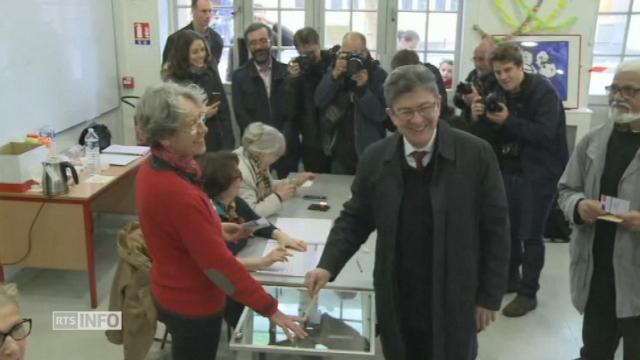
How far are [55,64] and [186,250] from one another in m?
2.93

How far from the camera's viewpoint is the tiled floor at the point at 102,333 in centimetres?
322

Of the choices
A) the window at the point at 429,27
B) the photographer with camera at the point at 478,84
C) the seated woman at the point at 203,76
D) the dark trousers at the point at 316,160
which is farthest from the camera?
the window at the point at 429,27

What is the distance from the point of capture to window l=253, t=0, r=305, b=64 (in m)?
5.49

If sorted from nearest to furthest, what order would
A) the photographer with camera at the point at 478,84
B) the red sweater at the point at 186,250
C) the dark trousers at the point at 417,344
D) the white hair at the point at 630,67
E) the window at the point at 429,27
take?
the red sweater at the point at 186,250, the dark trousers at the point at 417,344, the white hair at the point at 630,67, the photographer with camera at the point at 478,84, the window at the point at 429,27

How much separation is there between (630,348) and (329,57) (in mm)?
2552

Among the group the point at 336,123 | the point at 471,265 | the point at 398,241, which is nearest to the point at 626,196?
the point at 471,265

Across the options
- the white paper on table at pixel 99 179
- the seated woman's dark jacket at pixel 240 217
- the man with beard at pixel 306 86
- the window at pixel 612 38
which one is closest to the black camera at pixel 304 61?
the man with beard at pixel 306 86

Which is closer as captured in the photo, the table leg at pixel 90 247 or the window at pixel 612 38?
the table leg at pixel 90 247

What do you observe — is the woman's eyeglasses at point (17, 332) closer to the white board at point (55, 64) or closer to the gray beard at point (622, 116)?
the gray beard at point (622, 116)

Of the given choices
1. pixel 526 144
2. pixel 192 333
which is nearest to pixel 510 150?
pixel 526 144

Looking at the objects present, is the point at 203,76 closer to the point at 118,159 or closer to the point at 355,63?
the point at 118,159

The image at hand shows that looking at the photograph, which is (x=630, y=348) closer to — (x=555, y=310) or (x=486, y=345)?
(x=486, y=345)

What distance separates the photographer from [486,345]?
3311 mm

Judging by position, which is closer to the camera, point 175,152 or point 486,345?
point 175,152
